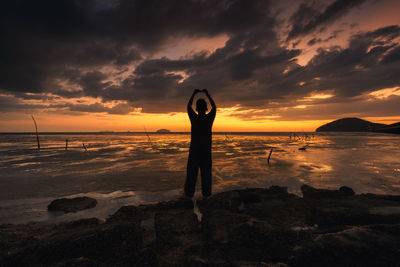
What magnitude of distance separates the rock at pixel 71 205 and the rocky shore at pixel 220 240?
1.14 metres

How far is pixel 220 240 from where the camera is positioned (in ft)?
11.1

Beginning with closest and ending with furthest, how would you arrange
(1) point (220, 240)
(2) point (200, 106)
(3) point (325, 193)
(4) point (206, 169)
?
(1) point (220, 240), (2) point (200, 106), (4) point (206, 169), (3) point (325, 193)

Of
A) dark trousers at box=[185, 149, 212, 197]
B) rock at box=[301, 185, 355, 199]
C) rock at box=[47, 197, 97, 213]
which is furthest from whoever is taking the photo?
rock at box=[301, 185, 355, 199]

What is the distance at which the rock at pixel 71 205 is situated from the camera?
546 centimetres

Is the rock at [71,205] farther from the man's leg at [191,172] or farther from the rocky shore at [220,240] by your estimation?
the man's leg at [191,172]

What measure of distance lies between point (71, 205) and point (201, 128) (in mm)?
4661

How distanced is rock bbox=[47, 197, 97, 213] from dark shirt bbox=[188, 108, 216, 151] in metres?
3.79

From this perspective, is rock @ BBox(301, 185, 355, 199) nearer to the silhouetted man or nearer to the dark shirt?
the silhouetted man

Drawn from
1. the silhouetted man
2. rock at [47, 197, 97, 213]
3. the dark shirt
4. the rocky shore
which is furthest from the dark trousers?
rock at [47, 197, 97, 213]

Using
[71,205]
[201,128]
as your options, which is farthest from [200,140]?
[71,205]

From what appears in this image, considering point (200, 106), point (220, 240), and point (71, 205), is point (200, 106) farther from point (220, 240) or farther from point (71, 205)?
point (71, 205)

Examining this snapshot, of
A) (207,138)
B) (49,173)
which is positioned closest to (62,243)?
(207,138)

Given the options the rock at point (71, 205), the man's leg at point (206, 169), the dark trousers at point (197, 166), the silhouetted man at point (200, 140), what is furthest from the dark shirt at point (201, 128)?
the rock at point (71, 205)

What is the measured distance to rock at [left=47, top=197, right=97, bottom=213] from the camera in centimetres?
546
